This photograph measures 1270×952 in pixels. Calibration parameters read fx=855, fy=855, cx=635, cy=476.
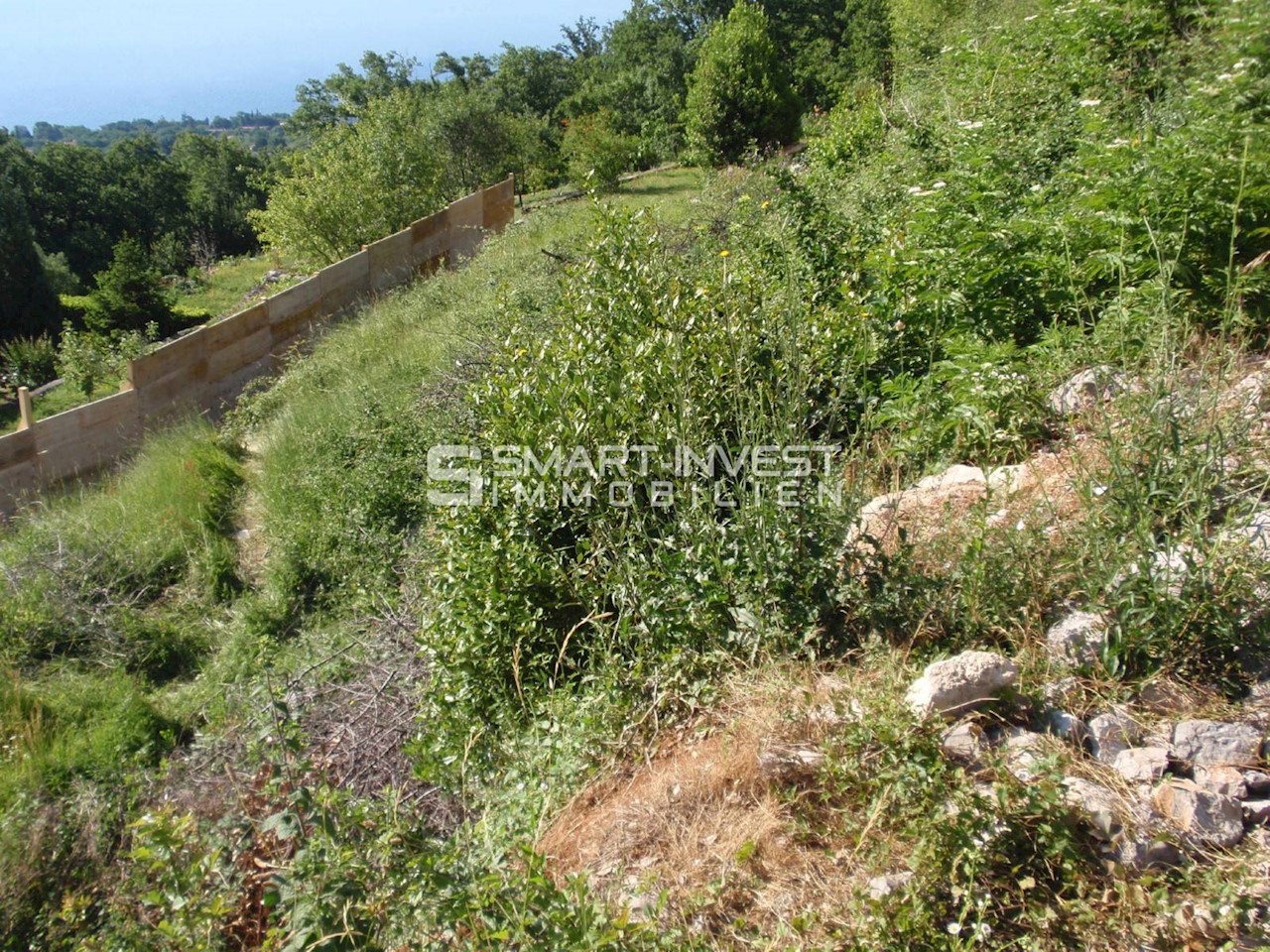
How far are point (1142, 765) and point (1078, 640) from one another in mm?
420

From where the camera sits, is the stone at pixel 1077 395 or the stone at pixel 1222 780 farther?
the stone at pixel 1077 395

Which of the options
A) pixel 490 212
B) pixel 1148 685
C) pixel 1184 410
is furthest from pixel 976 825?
pixel 490 212

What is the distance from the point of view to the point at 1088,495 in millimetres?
2547

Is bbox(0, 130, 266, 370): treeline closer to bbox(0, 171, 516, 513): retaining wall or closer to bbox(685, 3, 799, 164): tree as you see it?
bbox(0, 171, 516, 513): retaining wall

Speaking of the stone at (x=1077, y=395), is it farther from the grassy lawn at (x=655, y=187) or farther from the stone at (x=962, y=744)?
the grassy lawn at (x=655, y=187)

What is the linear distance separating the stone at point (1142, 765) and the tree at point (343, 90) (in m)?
36.4

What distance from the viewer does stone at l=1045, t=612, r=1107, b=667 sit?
Answer: 245cm

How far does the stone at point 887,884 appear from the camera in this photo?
1.96 meters

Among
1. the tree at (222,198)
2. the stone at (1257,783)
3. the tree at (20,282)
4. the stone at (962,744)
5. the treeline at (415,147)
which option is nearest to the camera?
the stone at (1257,783)

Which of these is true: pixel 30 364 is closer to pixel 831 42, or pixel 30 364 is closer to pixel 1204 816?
pixel 1204 816

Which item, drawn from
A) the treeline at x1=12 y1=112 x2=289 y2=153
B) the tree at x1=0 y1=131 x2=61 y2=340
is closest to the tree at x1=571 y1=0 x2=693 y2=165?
the tree at x1=0 y1=131 x2=61 y2=340

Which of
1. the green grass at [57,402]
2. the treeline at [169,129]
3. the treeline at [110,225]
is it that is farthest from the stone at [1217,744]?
the treeline at [169,129]

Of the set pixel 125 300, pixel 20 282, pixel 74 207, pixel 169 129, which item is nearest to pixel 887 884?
pixel 125 300

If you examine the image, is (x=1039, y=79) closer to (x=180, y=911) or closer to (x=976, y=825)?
(x=976, y=825)
